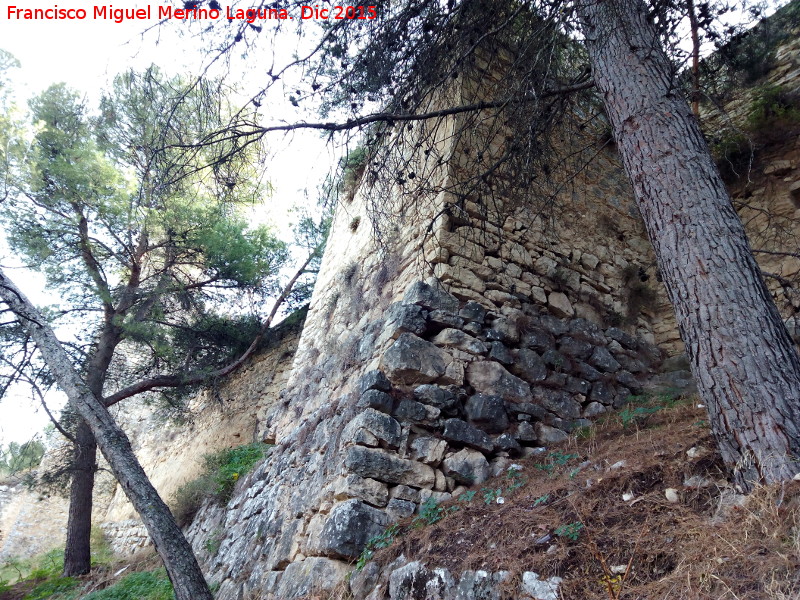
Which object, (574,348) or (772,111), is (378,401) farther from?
(772,111)

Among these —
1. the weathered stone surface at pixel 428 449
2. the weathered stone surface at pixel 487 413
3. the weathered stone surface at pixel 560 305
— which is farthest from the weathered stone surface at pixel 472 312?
the weathered stone surface at pixel 428 449

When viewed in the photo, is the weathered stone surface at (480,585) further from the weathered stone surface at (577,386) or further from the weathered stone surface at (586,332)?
the weathered stone surface at (586,332)

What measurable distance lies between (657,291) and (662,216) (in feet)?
10.5

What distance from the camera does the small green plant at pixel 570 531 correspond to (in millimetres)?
2664

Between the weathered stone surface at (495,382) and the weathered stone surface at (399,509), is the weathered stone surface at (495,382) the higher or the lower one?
the higher one

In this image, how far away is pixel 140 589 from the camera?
240 inches

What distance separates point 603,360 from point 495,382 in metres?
1.28

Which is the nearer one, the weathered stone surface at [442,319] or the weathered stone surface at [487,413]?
the weathered stone surface at [487,413]

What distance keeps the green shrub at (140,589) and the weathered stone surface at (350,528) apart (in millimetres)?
2731

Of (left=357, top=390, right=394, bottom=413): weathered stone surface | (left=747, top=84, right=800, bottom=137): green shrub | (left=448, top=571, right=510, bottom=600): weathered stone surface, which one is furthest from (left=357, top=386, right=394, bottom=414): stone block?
(left=747, top=84, right=800, bottom=137): green shrub

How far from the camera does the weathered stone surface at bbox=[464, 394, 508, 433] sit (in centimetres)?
430

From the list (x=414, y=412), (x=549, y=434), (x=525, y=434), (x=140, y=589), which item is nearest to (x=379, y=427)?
(x=414, y=412)

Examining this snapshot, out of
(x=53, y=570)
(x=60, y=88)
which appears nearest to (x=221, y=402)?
(x=53, y=570)

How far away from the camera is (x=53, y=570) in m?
8.73
